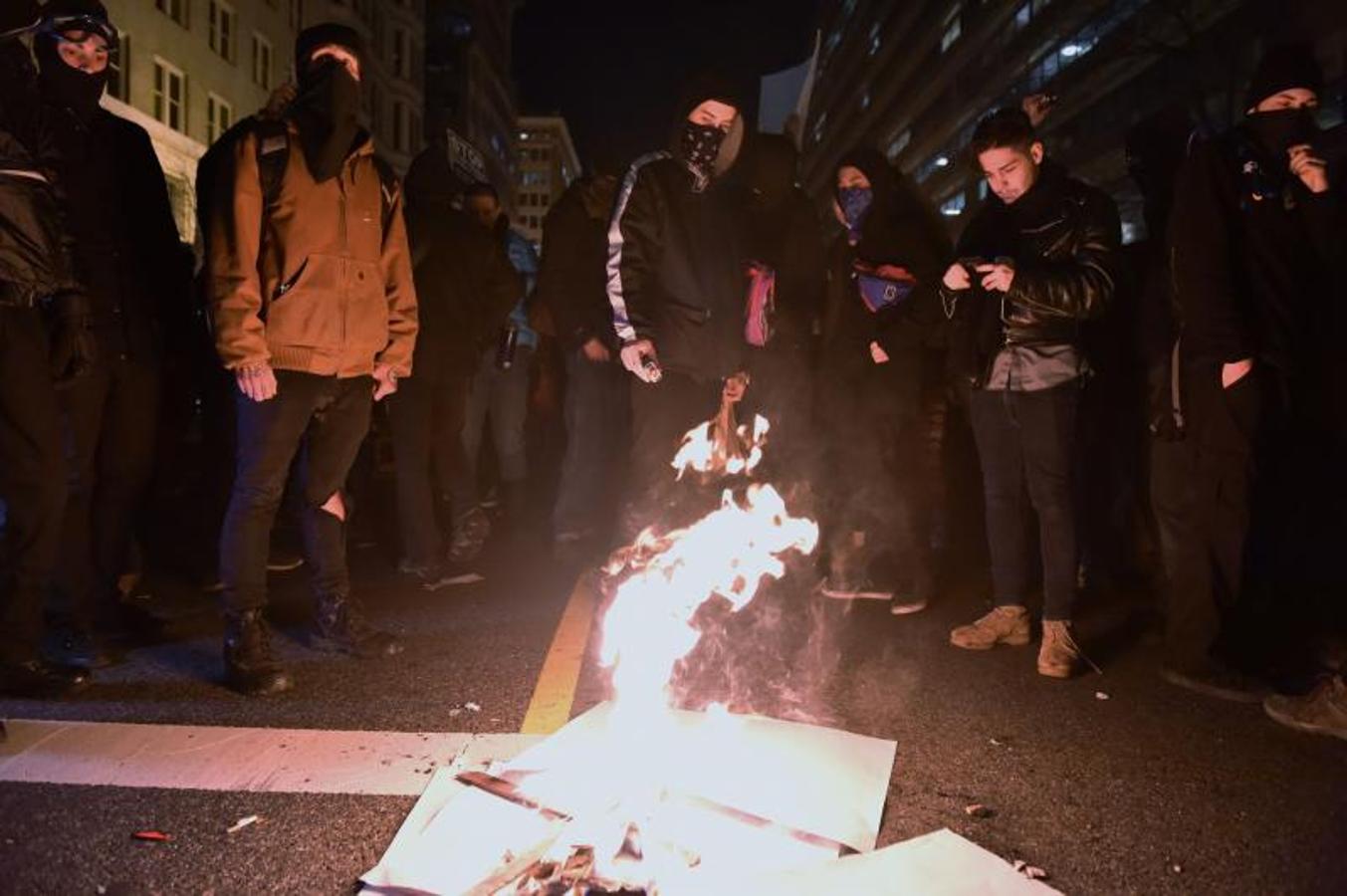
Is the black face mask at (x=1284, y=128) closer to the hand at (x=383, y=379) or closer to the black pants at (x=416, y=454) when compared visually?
the hand at (x=383, y=379)

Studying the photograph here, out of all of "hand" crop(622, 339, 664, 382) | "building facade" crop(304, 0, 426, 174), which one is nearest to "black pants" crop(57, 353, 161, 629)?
"hand" crop(622, 339, 664, 382)

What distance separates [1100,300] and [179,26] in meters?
37.3

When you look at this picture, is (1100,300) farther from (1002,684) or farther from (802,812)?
(802,812)

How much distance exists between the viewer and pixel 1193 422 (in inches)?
159

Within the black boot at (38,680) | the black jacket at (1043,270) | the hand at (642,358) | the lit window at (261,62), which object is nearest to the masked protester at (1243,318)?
A: the black jacket at (1043,270)

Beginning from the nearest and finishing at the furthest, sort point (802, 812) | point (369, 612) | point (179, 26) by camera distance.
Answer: point (802, 812), point (369, 612), point (179, 26)

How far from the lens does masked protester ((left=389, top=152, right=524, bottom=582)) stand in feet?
18.7

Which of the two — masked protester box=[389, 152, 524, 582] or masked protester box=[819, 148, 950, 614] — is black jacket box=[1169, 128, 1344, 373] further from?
masked protester box=[389, 152, 524, 582]

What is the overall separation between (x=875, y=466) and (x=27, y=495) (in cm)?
405

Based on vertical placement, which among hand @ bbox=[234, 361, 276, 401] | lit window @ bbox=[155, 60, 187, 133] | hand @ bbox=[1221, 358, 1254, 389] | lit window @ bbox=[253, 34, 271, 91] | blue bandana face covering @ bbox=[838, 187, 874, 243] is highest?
lit window @ bbox=[253, 34, 271, 91]

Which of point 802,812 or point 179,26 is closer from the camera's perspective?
point 802,812

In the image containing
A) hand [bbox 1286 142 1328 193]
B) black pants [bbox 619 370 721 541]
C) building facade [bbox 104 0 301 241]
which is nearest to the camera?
hand [bbox 1286 142 1328 193]

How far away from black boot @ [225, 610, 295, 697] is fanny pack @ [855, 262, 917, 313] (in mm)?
3473

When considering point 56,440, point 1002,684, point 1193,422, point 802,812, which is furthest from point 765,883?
point 56,440
